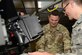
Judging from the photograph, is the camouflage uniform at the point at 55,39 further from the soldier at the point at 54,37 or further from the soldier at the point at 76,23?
the soldier at the point at 76,23

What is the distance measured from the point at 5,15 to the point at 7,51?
254mm

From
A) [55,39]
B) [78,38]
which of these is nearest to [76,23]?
[78,38]

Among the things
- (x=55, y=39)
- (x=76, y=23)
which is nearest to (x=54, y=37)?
(x=55, y=39)

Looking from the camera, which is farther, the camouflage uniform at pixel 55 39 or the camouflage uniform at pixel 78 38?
the camouflage uniform at pixel 55 39

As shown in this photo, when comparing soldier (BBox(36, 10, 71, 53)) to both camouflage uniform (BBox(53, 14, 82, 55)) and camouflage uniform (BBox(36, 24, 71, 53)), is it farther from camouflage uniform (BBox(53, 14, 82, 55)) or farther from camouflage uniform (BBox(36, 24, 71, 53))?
camouflage uniform (BBox(53, 14, 82, 55))

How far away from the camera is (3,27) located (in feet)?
5.27

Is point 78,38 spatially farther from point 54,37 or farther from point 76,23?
point 54,37

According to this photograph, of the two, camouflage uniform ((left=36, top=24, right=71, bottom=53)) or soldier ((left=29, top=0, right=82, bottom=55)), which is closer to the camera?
soldier ((left=29, top=0, right=82, bottom=55))

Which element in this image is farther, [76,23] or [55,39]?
[55,39]

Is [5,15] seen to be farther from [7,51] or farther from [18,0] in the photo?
[18,0]

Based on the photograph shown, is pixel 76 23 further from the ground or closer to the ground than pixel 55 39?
further from the ground

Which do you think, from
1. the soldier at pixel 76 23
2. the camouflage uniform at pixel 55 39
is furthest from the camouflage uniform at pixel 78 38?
the camouflage uniform at pixel 55 39

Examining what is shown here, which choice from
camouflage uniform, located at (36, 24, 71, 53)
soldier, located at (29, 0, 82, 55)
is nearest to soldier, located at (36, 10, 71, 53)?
camouflage uniform, located at (36, 24, 71, 53)

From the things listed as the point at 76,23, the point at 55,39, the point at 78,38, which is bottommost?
the point at 55,39
